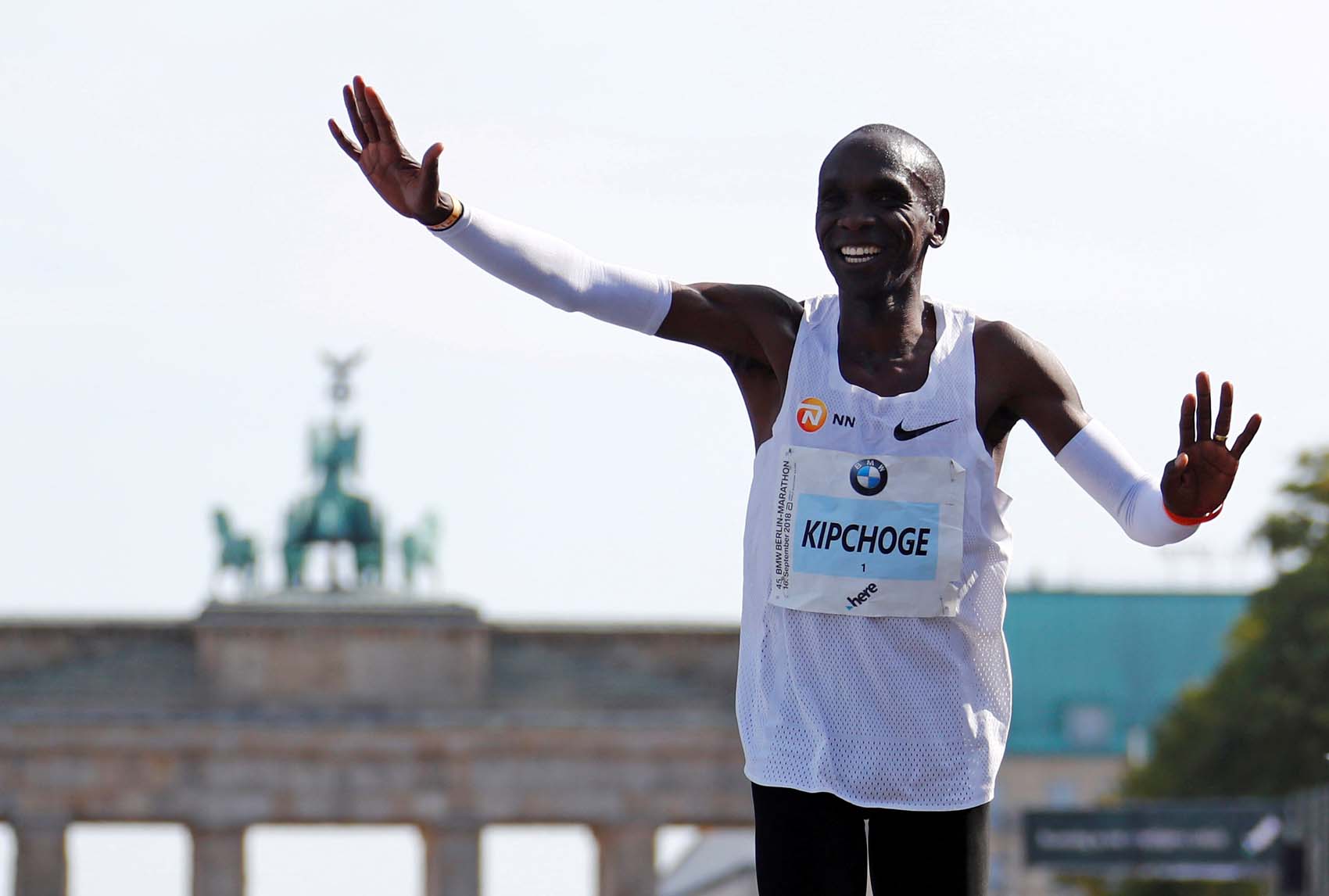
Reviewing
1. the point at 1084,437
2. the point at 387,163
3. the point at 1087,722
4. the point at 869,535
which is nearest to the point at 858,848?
the point at 869,535

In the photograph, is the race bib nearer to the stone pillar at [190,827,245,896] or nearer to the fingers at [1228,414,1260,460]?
the fingers at [1228,414,1260,460]

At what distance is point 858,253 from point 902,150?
21 cm

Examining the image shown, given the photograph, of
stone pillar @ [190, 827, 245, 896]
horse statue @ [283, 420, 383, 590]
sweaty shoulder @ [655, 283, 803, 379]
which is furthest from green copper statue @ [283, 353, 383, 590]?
sweaty shoulder @ [655, 283, 803, 379]

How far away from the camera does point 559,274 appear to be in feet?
20.3

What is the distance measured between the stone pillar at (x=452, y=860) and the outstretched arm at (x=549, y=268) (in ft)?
146

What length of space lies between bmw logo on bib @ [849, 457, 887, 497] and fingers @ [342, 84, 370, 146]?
1.12m

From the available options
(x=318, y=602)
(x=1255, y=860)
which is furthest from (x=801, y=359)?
(x=318, y=602)

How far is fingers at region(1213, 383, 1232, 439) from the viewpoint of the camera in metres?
5.88

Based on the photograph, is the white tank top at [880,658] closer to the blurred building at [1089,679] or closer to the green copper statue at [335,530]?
the green copper statue at [335,530]

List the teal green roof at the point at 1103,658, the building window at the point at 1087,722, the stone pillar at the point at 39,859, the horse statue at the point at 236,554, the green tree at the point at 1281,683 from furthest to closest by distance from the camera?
the teal green roof at the point at 1103,658
the building window at the point at 1087,722
the horse statue at the point at 236,554
the stone pillar at the point at 39,859
the green tree at the point at 1281,683

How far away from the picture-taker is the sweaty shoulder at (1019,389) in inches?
245

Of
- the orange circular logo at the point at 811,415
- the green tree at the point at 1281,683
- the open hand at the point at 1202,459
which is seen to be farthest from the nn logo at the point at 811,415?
the green tree at the point at 1281,683

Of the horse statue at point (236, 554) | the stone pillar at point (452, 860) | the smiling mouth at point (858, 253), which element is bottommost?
the stone pillar at point (452, 860)

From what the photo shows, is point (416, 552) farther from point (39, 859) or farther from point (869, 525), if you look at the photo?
point (869, 525)
